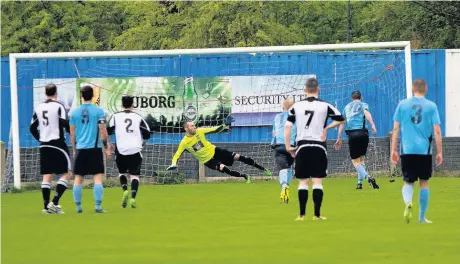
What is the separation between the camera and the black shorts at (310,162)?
16.7 meters

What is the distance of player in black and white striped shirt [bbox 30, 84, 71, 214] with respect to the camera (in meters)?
19.3

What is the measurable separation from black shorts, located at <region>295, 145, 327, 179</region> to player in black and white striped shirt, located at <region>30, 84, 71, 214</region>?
4.33 metres

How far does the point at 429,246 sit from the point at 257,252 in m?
1.89

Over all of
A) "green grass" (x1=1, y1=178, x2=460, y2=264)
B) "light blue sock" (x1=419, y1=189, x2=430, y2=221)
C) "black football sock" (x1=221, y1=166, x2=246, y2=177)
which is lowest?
"green grass" (x1=1, y1=178, x2=460, y2=264)

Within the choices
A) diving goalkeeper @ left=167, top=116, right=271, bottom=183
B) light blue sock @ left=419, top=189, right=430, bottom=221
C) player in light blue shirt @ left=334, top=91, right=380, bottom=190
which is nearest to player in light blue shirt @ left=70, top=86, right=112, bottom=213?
light blue sock @ left=419, top=189, right=430, bottom=221

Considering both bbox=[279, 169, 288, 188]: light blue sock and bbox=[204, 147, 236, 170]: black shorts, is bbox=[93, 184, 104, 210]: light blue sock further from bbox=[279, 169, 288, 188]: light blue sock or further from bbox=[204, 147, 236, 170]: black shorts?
Result: bbox=[204, 147, 236, 170]: black shorts

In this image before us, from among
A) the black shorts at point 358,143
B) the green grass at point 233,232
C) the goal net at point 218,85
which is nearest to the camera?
the green grass at point 233,232

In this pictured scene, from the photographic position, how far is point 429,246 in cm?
1337

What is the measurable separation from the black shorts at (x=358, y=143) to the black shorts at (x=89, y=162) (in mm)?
7602

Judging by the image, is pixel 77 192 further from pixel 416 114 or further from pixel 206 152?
pixel 206 152

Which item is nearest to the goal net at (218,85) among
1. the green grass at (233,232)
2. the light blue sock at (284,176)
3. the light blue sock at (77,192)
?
the green grass at (233,232)

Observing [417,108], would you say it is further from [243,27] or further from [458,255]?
[243,27]

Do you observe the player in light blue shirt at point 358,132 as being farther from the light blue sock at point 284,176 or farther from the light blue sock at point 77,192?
the light blue sock at point 77,192

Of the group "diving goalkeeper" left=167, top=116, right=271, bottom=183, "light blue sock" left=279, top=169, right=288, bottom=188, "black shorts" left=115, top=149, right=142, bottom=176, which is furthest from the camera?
"diving goalkeeper" left=167, top=116, right=271, bottom=183
